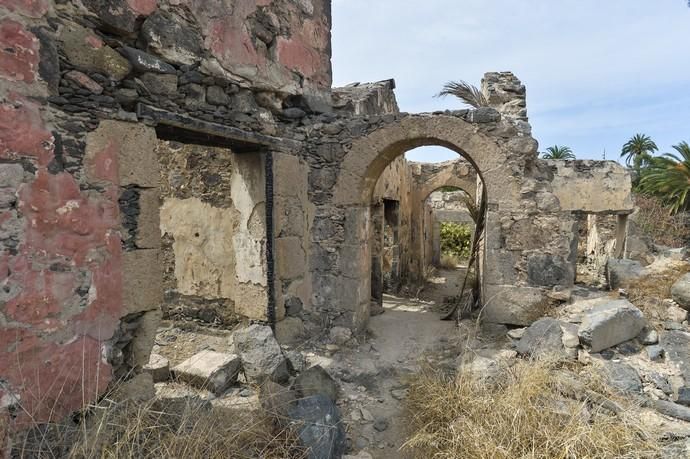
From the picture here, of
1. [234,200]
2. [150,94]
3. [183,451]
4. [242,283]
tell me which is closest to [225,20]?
[150,94]

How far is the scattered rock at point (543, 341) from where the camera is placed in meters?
3.38

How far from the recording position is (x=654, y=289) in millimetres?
3938

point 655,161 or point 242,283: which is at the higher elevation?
point 655,161

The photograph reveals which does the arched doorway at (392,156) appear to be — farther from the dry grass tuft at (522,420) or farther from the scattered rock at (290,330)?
the dry grass tuft at (522,420)

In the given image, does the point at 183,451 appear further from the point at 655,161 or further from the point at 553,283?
the point at 655,161

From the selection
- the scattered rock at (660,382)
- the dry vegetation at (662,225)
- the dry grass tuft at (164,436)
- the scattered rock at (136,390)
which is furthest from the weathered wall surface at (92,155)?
the dry vegetation at (662,225)

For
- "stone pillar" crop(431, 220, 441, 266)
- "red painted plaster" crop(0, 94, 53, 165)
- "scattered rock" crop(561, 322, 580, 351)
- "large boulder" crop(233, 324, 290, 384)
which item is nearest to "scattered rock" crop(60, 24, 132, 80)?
"red painted plaster" crop(0, 94, 53, 165)

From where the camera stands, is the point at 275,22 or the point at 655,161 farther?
the point at 655,161

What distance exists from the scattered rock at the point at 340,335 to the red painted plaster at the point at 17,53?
3.38 m

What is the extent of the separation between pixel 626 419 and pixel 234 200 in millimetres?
3694

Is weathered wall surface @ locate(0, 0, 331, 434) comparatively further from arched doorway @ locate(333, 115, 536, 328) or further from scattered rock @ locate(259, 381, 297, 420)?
arched doorway @ locate(333, 115, 536, 328)

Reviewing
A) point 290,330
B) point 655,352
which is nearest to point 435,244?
point 290,330

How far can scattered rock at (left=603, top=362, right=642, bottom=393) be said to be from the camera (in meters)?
2.87

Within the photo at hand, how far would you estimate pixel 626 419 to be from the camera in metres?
2.38
